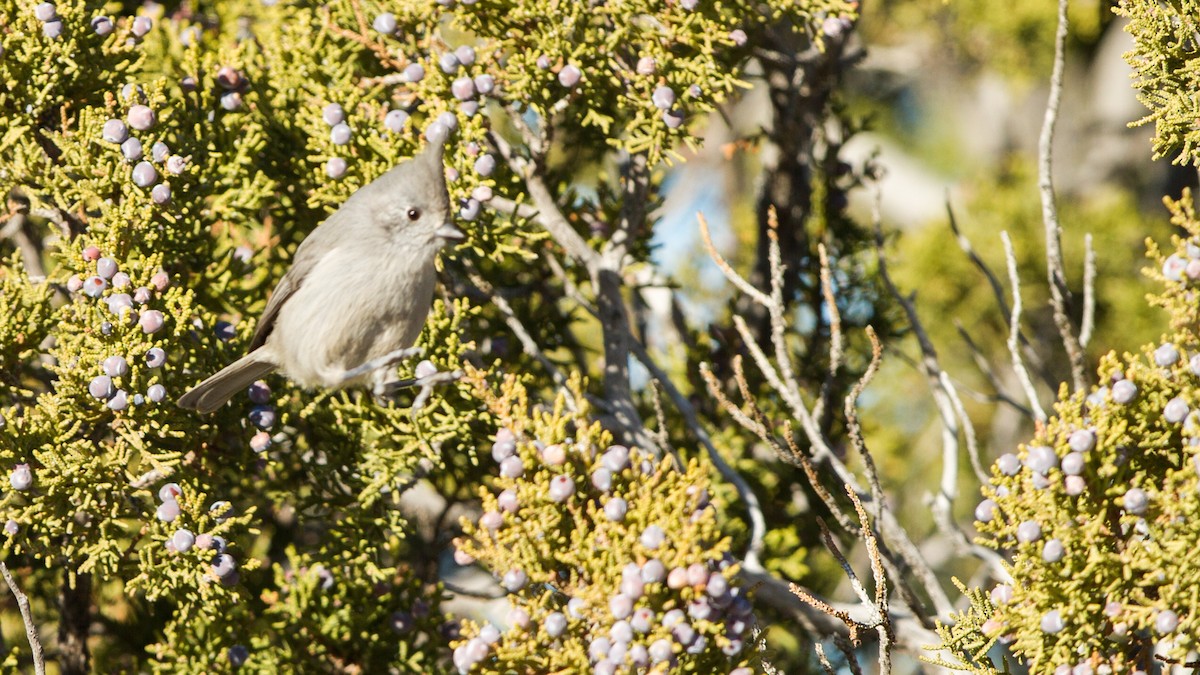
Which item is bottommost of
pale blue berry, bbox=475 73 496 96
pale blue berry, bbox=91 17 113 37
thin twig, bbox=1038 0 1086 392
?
pale blue berry, bbox=91 17 113 37

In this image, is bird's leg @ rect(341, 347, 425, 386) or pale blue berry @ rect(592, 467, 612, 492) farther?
bird's leg @ rect(341, 347, 425, 386)

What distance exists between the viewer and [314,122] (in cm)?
310

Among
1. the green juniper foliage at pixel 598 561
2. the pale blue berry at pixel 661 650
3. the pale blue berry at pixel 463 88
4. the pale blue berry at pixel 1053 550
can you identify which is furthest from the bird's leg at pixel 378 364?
the pale blue berry at pixel 1053 550

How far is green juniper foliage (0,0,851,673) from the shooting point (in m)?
2.68

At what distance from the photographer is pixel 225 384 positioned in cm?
288

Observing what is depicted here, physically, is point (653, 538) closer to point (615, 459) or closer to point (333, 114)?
point (615, 459)

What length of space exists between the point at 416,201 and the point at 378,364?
443mm

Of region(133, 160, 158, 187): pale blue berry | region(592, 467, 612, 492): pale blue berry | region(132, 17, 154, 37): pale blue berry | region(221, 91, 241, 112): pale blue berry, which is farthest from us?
region(221, 91, 241, 112): pale blue berry

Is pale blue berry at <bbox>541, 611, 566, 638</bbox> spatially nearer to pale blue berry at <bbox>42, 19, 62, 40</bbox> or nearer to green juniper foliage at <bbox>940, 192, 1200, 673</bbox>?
green juniper foliage at <bbox>940, 192, 1200, 673</bbox>

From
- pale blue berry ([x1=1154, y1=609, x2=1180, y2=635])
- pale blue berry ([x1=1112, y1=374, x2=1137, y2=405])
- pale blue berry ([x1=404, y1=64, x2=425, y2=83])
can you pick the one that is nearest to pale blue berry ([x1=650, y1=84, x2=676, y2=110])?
pale blue berry ([x1=404, y1=64, x2=425, y2=83])

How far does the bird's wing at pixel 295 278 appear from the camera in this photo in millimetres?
3004

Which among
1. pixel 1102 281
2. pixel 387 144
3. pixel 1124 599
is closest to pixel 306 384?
pixel 387 144

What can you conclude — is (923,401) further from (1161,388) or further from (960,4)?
(1161,388)

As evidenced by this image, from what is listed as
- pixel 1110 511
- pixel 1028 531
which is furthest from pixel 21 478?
pixel 1110 511
